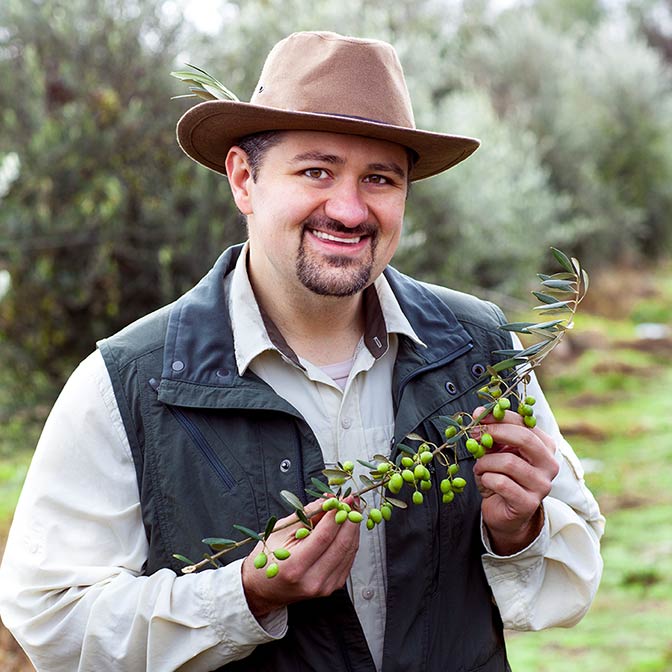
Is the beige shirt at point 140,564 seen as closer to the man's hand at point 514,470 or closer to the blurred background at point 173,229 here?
the man's hand at point 514,470

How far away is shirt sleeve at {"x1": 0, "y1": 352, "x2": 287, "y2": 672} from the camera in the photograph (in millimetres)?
2117

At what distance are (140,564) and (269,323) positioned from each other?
2.28 ft

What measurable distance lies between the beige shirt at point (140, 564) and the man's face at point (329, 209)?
0.71 feet

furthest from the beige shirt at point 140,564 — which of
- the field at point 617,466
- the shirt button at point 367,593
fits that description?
the field at point 617,466

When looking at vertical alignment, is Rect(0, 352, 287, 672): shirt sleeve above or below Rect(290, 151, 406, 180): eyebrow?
below

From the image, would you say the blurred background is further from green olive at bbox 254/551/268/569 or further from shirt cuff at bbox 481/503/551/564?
green olive at bbox 254/551/268/569

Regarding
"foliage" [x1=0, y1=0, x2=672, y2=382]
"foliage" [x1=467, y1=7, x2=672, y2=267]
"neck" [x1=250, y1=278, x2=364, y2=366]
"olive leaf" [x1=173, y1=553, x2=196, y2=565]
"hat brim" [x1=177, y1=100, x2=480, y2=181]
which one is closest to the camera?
"olive leaf" [x1=173, y1=553, x2=196, y2=565]

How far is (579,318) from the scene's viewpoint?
1398cm

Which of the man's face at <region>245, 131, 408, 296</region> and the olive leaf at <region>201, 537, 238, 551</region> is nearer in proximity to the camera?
the olive leaf at <region>201, 537, 238, 551</region>

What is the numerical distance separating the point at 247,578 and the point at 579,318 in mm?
12536

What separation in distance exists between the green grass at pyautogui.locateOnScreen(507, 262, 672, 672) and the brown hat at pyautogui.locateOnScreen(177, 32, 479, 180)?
369 cm

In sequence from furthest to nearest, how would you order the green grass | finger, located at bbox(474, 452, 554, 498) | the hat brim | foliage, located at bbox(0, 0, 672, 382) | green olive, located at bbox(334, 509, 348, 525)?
1. foliage, located at bbox(0, 0, 672, 382)
2. the green grass
3. the hat brim
4. finger, located at bbox(474, 452, 554, 498)
5. green olive, located at bbox(334, 509, 348, 525)

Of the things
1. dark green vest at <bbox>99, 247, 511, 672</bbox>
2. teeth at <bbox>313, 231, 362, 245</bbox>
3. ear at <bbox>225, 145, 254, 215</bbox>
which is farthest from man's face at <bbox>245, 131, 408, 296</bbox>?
dark green vest at <bbox>99, 247, 511, 672</bbox>

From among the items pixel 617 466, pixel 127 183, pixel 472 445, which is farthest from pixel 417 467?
pixel 617 466
